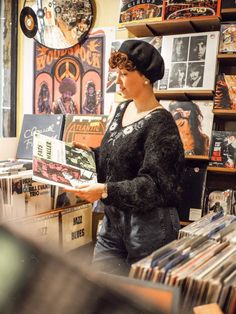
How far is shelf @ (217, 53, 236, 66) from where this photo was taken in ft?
7.46

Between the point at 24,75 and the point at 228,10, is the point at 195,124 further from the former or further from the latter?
the point at 24,75

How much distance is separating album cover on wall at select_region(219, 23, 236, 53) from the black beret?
3.29ft

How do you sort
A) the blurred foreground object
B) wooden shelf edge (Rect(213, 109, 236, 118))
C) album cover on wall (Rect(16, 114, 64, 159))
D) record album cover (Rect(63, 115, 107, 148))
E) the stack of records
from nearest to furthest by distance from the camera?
the blurred foreground object < the stack of records < wooden shelf edge (Rect(213, 109, 236, 118)) < record album cover (Rect(63, 115, 107, 148)) < album cover on wall (Rect(16, 114, 64, 159))

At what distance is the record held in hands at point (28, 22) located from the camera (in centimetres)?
322

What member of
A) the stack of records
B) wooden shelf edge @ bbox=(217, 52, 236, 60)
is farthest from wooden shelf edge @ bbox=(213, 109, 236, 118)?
the stack of records

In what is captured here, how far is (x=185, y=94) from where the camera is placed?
2.44 metres

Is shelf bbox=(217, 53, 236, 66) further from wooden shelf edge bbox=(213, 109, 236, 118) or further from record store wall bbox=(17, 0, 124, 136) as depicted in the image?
record store wall bbox=(17, 0, 124, 136)

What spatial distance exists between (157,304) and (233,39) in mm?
2114

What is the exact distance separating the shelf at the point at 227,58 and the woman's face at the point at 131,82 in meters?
1.03

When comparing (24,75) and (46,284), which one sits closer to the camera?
(46,284)

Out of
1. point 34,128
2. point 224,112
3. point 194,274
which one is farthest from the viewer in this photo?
point 34,128

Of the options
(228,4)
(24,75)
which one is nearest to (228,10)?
(228,4)

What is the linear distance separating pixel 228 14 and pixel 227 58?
269 mm

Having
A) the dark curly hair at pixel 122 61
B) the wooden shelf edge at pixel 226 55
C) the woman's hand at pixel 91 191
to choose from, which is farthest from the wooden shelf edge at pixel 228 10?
the woman's hand at pixel 91 191
